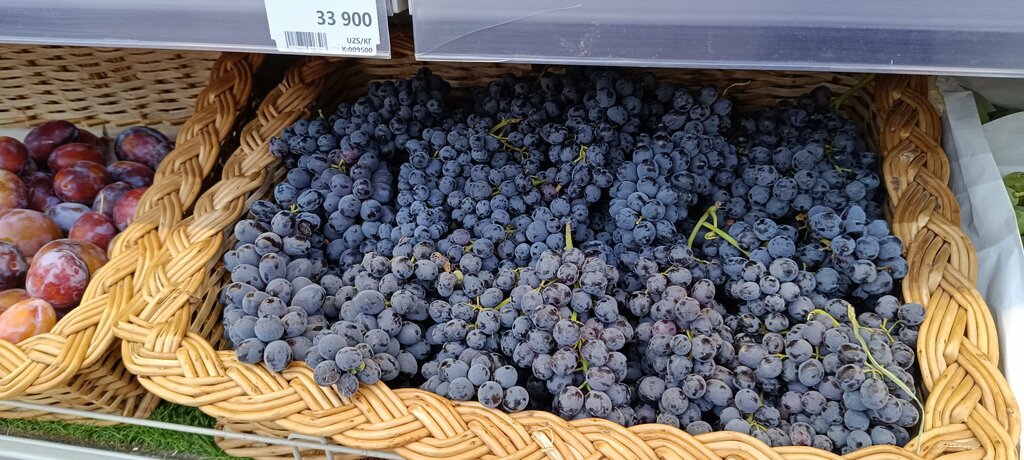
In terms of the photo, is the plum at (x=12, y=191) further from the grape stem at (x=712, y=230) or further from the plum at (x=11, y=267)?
the grape stem at (x=712, y=230)

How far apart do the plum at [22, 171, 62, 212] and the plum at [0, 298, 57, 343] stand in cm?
34

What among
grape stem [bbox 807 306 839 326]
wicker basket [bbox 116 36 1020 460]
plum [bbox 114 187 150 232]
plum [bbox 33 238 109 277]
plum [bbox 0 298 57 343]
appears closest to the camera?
wicker basket [bbox 116 36 1020 460]

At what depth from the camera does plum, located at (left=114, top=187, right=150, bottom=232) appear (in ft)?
3.75

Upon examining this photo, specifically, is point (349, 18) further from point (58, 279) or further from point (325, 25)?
point (58, 279)

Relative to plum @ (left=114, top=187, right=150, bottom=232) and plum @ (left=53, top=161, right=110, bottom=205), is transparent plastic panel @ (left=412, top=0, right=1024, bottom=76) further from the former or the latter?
plum @ (left=53, top=161, right=110, bottom=205)

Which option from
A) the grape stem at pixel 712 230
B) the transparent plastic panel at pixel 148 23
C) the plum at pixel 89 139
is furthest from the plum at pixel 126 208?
the grape stem at pixel 712 230

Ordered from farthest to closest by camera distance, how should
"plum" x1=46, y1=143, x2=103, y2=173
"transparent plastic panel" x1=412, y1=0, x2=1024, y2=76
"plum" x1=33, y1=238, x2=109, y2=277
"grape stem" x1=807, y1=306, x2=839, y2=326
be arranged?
1. "plum" x1=46, y1=143, x2=103, y2=173
2. "plum" x1=33, y1=238, x2=109, y2=277
3. "grape stem" x1=807, y1=306, x2=839, y2=326
4. "transparent plastic panel" x1=412, y1=0, x2=1024, y2=76

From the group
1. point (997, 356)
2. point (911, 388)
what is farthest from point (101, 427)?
point (997, 356)

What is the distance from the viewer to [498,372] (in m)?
0.77

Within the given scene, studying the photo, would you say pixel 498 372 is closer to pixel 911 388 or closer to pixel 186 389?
pixel 186 389

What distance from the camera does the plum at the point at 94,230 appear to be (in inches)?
43.9

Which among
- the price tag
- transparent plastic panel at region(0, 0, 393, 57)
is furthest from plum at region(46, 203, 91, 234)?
→ the price tag

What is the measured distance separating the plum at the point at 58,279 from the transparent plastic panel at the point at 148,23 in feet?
1.38

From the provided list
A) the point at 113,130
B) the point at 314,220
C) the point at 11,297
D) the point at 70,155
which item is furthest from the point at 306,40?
the point at 113,130
